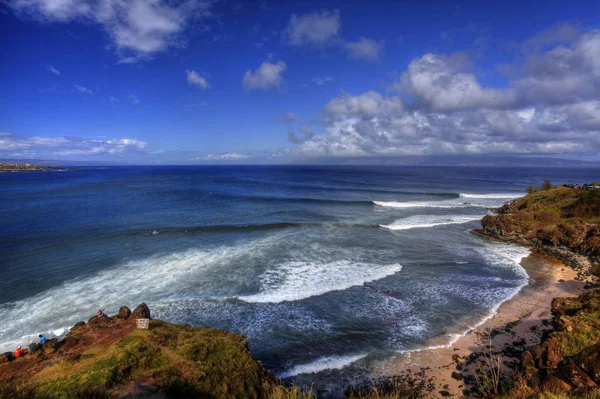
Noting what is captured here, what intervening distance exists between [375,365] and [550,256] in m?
25.8

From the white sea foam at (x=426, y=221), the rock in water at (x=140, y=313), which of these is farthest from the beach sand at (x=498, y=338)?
the white sea foam at (x=426, y=221)

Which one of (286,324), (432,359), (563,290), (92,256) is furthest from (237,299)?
(563,290)

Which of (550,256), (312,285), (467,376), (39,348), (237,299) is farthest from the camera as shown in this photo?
(550,256)

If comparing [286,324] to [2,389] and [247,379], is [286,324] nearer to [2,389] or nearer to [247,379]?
[247,379]

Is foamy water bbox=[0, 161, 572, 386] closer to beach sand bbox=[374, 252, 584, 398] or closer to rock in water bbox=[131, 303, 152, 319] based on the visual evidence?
beach sand bbox=[374, 252, 584, 398]

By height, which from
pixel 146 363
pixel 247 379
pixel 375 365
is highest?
pixel 146 363

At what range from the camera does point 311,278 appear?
73.4ft

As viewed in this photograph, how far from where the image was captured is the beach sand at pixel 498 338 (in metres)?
12.5

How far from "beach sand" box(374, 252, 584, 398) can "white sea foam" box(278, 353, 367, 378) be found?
1253 mm

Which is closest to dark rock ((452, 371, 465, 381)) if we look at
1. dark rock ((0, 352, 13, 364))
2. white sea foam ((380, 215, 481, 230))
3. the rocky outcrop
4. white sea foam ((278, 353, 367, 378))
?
the rocky outcrop

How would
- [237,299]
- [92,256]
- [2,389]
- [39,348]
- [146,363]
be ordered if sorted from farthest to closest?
[92,256]
[237,299]
[39,348]
[146,363]
[2,389]

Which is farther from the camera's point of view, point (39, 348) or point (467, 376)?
point (467, 376)

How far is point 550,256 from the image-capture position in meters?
28.0

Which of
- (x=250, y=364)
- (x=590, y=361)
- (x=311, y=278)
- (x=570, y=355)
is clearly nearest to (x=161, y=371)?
(x=250, y=364)
